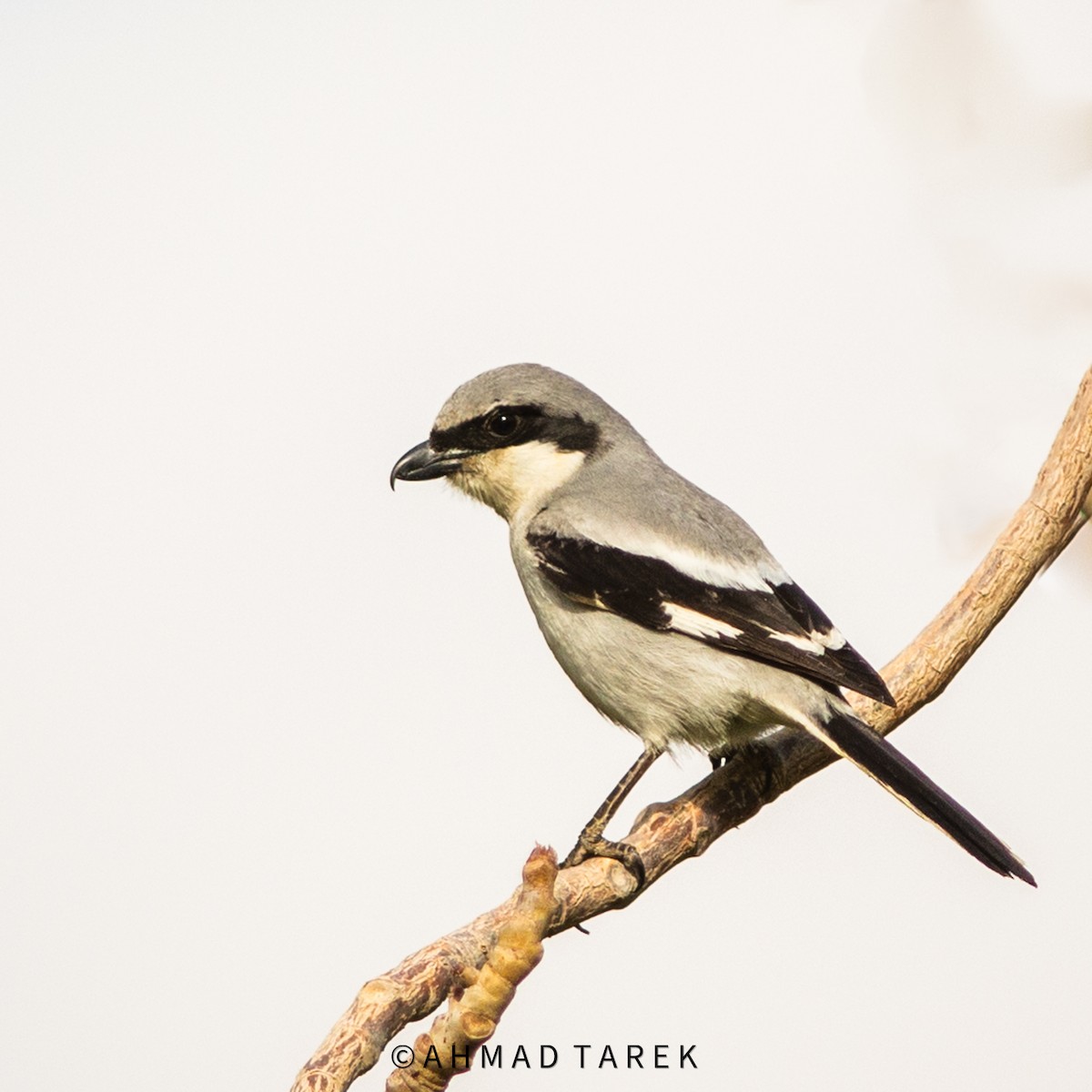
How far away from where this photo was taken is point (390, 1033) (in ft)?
7.86

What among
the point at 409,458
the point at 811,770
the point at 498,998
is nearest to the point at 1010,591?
the point at 811,770

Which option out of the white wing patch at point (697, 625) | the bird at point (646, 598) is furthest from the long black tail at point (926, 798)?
the white wing patch at point (697, 625)

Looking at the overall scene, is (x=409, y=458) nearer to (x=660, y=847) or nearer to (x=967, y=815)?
(x=660, y=847)

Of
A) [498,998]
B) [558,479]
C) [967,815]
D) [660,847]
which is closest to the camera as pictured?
[498,998]

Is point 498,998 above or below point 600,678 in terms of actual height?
below

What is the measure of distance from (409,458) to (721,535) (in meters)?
0.95

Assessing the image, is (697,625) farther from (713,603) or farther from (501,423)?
(501,423)

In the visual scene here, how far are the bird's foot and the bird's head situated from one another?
1.04 metres

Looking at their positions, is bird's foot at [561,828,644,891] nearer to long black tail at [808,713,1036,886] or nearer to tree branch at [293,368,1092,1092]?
tree branch at [293,368,1092,1092]

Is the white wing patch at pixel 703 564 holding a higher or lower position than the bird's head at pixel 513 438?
lower

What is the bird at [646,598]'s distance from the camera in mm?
3262

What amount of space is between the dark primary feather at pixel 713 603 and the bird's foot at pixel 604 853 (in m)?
0.55

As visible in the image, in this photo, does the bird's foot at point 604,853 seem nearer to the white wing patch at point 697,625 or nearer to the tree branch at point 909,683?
the tree branch at point 909,683

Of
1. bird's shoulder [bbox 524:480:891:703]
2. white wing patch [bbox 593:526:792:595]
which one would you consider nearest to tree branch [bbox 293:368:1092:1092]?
bird's shoulder [bbox 524:480:891:703]
